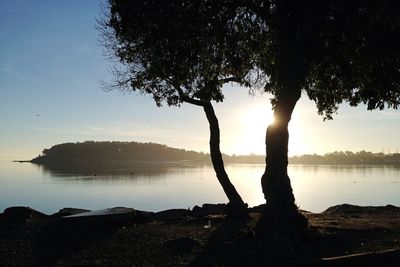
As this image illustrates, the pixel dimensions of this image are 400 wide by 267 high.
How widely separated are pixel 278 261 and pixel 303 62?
8.55 m

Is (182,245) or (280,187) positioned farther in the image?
(280,187)

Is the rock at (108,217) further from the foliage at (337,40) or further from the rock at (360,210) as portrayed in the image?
the rock at (360,210)

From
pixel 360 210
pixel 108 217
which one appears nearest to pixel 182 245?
pixel 108 217

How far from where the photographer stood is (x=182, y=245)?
1686 cm

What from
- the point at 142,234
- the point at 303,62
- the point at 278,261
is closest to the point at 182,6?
the point at 303,62

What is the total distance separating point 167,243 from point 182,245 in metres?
0.66

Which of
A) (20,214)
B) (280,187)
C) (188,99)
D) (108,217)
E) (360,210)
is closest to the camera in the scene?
(280,187)

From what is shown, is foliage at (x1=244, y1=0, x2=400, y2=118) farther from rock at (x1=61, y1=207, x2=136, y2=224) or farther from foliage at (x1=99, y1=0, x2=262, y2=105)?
rock at (x1=61, y1=207, x2=136, y2=224)

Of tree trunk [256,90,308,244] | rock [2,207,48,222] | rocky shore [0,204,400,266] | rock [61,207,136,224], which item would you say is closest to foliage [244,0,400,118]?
tree trunk [256,90,308,244]

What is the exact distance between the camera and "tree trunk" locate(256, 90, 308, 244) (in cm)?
1725

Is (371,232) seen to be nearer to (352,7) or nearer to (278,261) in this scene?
(278,261)

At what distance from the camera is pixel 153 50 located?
20703 mm

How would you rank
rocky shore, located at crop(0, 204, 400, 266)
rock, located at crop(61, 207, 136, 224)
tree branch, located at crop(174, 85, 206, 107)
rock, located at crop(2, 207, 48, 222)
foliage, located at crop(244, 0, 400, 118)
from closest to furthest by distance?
rocky shore, located at crop(0, 204, 400, 266) < foliage, located at crop(244, 0, 400, 118) < rock, located at crop(61, 207, 136, 224) < rock, located at crop(2, 207, 48, 222) < tree branch, located at crop(174, 85, 206, 107)

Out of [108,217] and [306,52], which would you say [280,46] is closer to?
[306,52]
